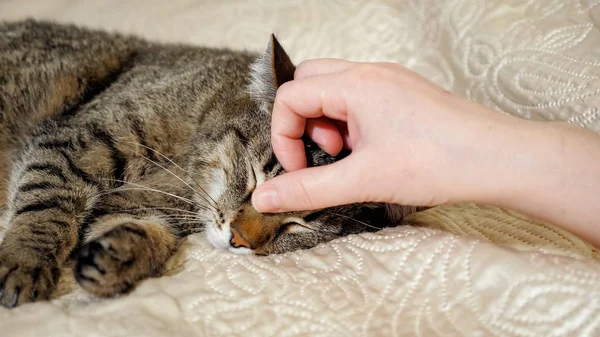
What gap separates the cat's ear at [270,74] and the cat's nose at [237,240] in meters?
0.35

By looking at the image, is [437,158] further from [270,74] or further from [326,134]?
[270,74]

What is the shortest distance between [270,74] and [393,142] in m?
0.44

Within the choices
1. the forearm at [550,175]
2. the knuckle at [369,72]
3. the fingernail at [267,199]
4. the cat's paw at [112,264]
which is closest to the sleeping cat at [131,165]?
the cat's paw at [112,264]

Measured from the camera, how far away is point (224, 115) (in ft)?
4.64

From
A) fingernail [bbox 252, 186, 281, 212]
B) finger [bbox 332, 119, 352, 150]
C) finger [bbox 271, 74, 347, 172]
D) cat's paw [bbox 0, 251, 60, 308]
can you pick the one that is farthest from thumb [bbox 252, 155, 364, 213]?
cat's paw [bbox 0, 251, 60, 308]

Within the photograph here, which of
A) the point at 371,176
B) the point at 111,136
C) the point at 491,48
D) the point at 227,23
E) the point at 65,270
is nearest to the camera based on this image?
the point at 371,176

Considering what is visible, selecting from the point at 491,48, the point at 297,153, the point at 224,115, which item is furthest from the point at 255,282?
the point at 491,48

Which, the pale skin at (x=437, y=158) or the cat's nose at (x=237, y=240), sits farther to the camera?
the cat's nose at (x=237, y=240)

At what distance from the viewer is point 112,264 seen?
1.03 m

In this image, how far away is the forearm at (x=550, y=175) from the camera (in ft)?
2.93

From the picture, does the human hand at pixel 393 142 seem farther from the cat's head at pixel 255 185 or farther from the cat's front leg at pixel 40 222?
the cat's front leg at pixel 40 222

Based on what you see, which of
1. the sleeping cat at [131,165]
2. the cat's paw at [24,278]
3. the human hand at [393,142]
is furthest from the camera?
the sleeping cat at [131,165]

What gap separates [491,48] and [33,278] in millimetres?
1603

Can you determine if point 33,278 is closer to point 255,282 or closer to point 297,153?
point 255,282
